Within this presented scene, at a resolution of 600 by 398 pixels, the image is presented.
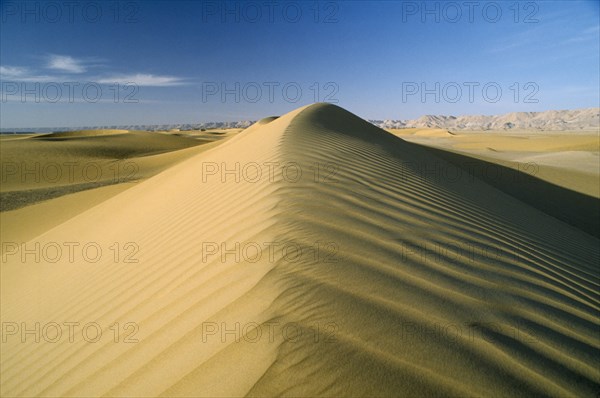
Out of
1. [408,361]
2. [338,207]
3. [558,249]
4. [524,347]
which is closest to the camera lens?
[408,361]

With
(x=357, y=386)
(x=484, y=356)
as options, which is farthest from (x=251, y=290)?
(x=484, y=356)

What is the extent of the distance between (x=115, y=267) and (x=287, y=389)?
246cm

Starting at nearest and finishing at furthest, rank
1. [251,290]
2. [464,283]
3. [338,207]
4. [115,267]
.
→ [251,290] < [464,283] < [338,207] < [115,267]

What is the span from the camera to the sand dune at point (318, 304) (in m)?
1.26

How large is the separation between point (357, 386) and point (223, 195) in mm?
2658

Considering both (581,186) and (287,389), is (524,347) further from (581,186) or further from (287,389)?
(581,186)

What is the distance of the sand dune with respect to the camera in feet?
4.13

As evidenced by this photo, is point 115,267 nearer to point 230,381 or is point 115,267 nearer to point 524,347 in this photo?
point 230,381

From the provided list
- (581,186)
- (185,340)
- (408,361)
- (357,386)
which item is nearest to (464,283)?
(408,361)

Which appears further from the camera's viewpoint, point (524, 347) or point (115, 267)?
point (115, 267)

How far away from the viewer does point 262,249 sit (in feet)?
6.49

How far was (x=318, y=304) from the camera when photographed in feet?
4.94

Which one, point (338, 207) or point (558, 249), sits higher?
point (338, 207)

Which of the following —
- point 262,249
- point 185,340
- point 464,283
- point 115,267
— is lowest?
point 115,267
